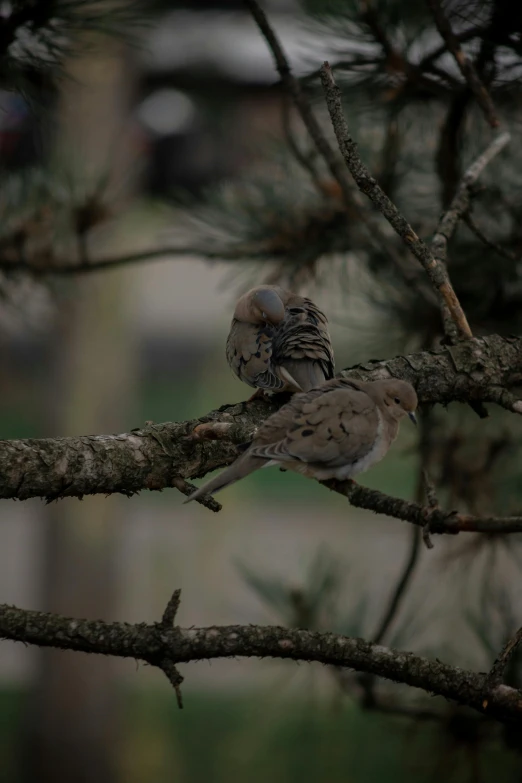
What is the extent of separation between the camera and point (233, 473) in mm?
1035

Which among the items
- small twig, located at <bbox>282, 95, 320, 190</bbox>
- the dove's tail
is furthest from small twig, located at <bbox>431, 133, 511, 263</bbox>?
the dove's tail

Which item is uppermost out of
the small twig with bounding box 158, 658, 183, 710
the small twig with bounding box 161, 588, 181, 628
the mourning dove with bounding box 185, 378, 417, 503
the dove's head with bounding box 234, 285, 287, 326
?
the dove's head with bounding box 234, 285, 287, 326

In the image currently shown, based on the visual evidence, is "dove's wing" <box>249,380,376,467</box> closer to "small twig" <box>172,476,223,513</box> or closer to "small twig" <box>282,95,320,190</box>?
"small twig" <box>172,476,223,513</box>

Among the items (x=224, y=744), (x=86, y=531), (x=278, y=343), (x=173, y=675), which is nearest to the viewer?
(x=173, y=675)

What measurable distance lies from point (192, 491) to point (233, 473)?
0.16 feet

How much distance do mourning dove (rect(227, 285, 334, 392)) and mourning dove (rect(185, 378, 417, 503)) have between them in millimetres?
270

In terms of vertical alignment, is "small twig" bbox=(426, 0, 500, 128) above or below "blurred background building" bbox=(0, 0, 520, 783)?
above

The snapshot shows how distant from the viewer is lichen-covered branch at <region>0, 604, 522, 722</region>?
35.6 inches

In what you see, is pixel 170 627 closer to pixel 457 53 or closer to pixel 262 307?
pixel 262 307

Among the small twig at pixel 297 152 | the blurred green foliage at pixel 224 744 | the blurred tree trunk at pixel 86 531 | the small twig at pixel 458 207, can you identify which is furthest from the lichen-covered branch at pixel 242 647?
the blurred tree trunk at pixel 86 531

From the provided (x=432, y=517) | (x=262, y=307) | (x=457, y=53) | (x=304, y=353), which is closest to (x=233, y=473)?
(x=432, y=517)

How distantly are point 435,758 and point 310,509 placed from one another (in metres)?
5.47

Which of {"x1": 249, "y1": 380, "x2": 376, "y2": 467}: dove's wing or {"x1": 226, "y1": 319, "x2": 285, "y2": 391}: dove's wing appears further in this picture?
{"x1": 226, "y1": 319, "x2": 285, "y2": 391}: dove's wing

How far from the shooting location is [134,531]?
646 centimetres
